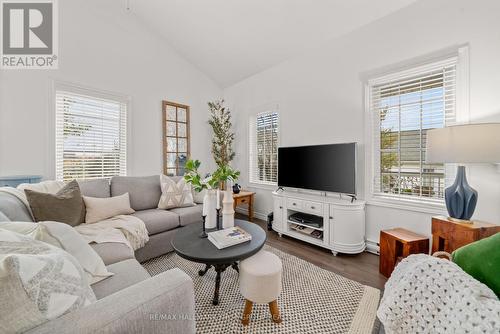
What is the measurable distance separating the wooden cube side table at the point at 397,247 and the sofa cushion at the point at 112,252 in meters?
2.32

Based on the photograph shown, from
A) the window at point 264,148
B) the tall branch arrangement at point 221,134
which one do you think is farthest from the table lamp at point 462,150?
the tall branch arrangement at point 221,134

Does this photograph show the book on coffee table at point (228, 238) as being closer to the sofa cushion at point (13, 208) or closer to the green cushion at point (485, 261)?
the green cushion at point (485, 261)

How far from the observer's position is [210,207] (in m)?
1.95

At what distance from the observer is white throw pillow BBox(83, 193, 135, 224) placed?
7.17 feet

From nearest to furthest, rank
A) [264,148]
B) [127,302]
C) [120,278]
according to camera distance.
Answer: [127,302] < [120,278] < [264,148]

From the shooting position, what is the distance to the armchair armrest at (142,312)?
64 centimetres

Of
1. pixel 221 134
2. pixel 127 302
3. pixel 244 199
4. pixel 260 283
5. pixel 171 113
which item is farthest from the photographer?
pixel 221 134

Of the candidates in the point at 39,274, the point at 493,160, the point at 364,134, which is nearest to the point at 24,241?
the point at 39,274

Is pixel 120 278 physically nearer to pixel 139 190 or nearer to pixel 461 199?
pixel 139 190

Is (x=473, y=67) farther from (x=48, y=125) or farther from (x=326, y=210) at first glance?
(x=48, y=125)

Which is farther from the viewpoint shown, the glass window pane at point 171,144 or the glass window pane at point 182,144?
the glass window pane at point 182,144

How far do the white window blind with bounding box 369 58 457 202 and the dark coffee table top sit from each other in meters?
1.81

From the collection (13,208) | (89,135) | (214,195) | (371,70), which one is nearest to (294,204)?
(214,195)

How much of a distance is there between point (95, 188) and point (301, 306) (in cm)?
258
